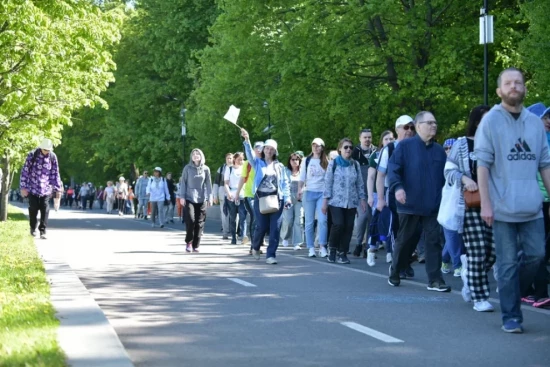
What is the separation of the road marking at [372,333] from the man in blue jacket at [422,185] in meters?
3.21

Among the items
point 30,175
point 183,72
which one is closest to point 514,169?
point 30,175

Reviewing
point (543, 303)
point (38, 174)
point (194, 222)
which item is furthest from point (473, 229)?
point (38, 174)

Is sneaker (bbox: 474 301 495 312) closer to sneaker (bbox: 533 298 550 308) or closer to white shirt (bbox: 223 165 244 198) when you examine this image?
sneaker (bbox: 533 298 550 308)

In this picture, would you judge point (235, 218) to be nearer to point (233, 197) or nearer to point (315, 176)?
point (233, 197)

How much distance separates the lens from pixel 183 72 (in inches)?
2189

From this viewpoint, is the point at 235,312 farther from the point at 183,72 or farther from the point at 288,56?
the point at 183,72

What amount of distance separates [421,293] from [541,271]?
1561mm

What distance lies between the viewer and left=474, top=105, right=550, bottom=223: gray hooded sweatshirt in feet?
28.3

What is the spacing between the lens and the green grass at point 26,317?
6766 mm

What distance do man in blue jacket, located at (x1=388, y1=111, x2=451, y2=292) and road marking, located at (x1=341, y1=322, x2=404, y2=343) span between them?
10.5 ft

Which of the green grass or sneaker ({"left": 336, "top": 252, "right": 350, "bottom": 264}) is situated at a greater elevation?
sneaker ({"left": 336, "top": 252, "right": 350, "bottom": 264})

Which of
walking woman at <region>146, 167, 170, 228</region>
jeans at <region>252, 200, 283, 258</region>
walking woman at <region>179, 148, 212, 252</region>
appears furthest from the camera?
walking woman at <region>146, 167, 170, 228</region>

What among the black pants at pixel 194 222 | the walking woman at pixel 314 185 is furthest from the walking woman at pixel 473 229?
the black pants at pixel 194 222

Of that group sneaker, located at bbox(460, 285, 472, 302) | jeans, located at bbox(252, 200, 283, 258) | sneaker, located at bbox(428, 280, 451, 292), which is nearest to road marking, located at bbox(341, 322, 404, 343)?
sneaker, located at bbox(460, 285, 472, 302)
